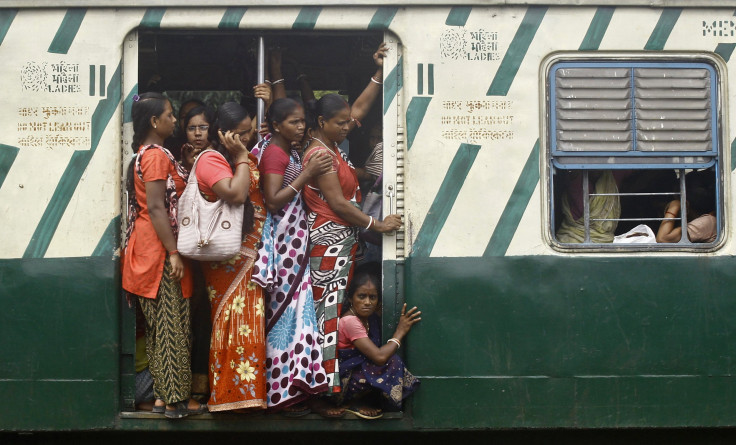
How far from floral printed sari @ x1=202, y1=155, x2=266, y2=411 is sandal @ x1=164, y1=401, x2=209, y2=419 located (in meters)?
0.14

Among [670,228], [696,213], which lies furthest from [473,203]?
[696,213]

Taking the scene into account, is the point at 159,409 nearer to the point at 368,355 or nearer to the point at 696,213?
the point at 368,355

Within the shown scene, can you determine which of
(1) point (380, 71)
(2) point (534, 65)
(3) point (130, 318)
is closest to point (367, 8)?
(1) point (380, 71)

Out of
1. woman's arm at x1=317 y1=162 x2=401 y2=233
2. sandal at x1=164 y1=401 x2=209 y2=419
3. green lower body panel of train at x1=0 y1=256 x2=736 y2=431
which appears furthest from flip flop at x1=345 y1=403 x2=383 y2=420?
woman's arm at x1=317 y1=162 x2=401 y2=233

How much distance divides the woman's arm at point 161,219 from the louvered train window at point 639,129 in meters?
1.96

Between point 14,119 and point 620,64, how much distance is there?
10.4 feet

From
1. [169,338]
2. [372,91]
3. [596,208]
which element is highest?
[372,91]

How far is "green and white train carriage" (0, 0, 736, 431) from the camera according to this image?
13.6 ft

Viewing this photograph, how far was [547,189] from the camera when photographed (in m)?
4.22

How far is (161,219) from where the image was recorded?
13.2ft

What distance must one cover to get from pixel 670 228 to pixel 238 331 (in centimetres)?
234

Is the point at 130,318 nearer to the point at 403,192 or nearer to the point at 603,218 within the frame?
the point at 403,192

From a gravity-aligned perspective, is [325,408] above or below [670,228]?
below

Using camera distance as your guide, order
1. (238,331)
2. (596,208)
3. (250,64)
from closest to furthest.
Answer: (238,331)
(596,208)
(250,64)
